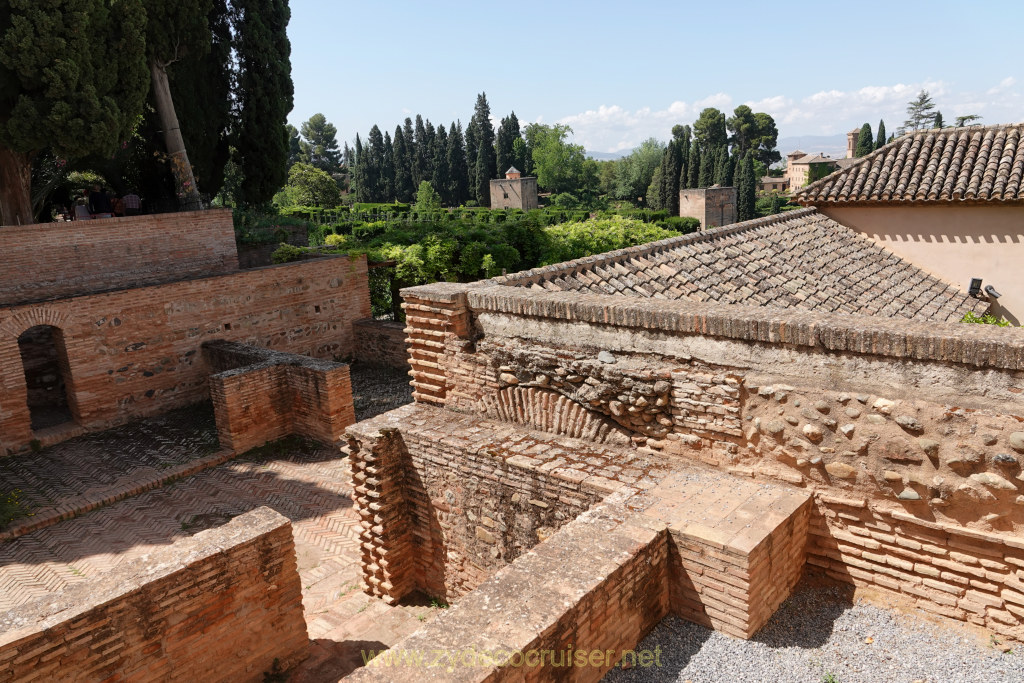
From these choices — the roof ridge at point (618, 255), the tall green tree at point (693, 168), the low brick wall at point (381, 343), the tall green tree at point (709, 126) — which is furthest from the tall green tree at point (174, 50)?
the tall green tree at point (709, 126)

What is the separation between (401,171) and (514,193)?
1343 centimetres

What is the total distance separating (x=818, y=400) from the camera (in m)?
4.00

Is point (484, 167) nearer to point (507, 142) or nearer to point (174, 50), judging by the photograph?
point (507, 142)

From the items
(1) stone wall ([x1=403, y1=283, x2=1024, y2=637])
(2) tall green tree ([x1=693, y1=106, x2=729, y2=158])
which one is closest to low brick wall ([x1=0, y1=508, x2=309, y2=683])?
(1) stone wall ([x1=403, y1=283, x2=1024, y2=637])

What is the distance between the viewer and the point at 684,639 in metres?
3.73

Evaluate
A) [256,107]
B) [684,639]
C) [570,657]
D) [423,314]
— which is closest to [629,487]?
[684,639]

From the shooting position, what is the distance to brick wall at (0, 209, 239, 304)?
10.9 m

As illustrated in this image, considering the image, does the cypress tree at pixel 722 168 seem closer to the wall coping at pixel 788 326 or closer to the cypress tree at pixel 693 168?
the cypress tree at pixel 693 168

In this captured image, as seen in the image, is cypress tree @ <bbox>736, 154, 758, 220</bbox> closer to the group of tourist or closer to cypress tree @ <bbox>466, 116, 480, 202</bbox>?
cypress tree @ <bbox>466, 116, 480, 202</bbox>

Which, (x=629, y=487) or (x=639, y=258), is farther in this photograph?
(x=639, y=258)

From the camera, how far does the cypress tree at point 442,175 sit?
171 feet

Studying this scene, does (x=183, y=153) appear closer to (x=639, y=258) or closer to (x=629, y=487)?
(x=639, y=258)

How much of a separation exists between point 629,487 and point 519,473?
0.87 meters

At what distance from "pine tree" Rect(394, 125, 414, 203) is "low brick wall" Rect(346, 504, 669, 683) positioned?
52.8 metres
